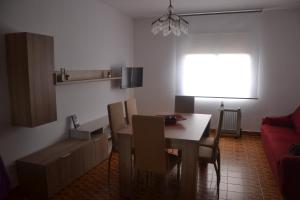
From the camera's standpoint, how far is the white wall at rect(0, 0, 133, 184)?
2.78 metres

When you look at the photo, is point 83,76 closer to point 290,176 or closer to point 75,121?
point 75,121

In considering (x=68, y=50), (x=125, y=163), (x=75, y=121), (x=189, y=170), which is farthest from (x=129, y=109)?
(x=189, y=170)

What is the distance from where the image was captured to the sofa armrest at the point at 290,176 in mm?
2578

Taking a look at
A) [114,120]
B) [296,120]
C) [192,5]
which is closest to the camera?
[114,120]

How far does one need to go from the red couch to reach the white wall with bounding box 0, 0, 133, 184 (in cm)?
298

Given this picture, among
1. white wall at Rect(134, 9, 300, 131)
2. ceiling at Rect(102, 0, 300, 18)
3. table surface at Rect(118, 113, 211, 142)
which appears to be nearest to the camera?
table surface at Rect(118, 113, 211, 142)

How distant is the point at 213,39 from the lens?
5.43m

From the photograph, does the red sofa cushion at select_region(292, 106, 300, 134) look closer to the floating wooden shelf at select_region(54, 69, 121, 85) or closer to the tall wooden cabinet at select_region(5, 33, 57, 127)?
the floating wooden shelf at select_region(54, 69, 121, 85)

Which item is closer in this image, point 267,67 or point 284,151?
point 284,151

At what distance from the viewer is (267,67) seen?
5.23 metres

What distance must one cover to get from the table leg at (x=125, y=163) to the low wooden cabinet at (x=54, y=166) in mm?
735

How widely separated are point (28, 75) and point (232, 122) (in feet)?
13.8

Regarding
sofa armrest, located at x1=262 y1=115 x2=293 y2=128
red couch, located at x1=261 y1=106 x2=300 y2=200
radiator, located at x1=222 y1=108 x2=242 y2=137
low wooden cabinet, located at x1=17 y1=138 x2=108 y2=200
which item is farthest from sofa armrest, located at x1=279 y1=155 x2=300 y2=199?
radiator, located at x1=222 y1=108 x2=242 y2=137

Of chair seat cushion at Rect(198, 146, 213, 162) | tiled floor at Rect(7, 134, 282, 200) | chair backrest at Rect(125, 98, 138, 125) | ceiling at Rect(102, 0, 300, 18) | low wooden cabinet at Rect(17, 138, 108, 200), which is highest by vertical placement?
ceiling at Rect(102, 0, 300, 18)
